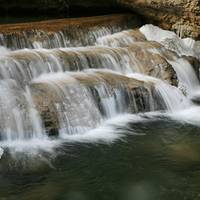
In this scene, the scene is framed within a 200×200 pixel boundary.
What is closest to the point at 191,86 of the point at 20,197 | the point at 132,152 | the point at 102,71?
the point at 102,71

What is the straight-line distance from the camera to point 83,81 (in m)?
10.1

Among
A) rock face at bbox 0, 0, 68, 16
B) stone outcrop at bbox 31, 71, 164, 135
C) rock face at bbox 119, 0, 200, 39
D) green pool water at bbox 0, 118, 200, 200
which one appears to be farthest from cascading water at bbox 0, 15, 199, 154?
rock face at bbox 0, 0, 68, 16

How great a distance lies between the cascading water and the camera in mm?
8914

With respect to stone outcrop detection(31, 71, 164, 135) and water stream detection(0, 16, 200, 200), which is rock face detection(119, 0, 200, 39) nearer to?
water stream detection(0, 16, 200, 200)

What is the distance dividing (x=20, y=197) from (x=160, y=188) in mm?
2058

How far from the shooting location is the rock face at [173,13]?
13.4m

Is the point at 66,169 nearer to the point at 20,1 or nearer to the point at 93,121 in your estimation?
the point at 93,121

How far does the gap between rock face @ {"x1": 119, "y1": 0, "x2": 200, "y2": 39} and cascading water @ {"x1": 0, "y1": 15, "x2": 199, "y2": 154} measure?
2.31ft

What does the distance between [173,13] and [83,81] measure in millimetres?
4910

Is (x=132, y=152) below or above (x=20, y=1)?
below

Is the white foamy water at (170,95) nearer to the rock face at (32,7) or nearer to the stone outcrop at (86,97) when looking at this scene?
the stone outcrop at (86,97)

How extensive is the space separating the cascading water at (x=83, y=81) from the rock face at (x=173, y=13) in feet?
2.31

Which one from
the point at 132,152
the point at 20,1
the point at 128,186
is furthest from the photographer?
the point at 20,1

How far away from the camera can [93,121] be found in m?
9.50
